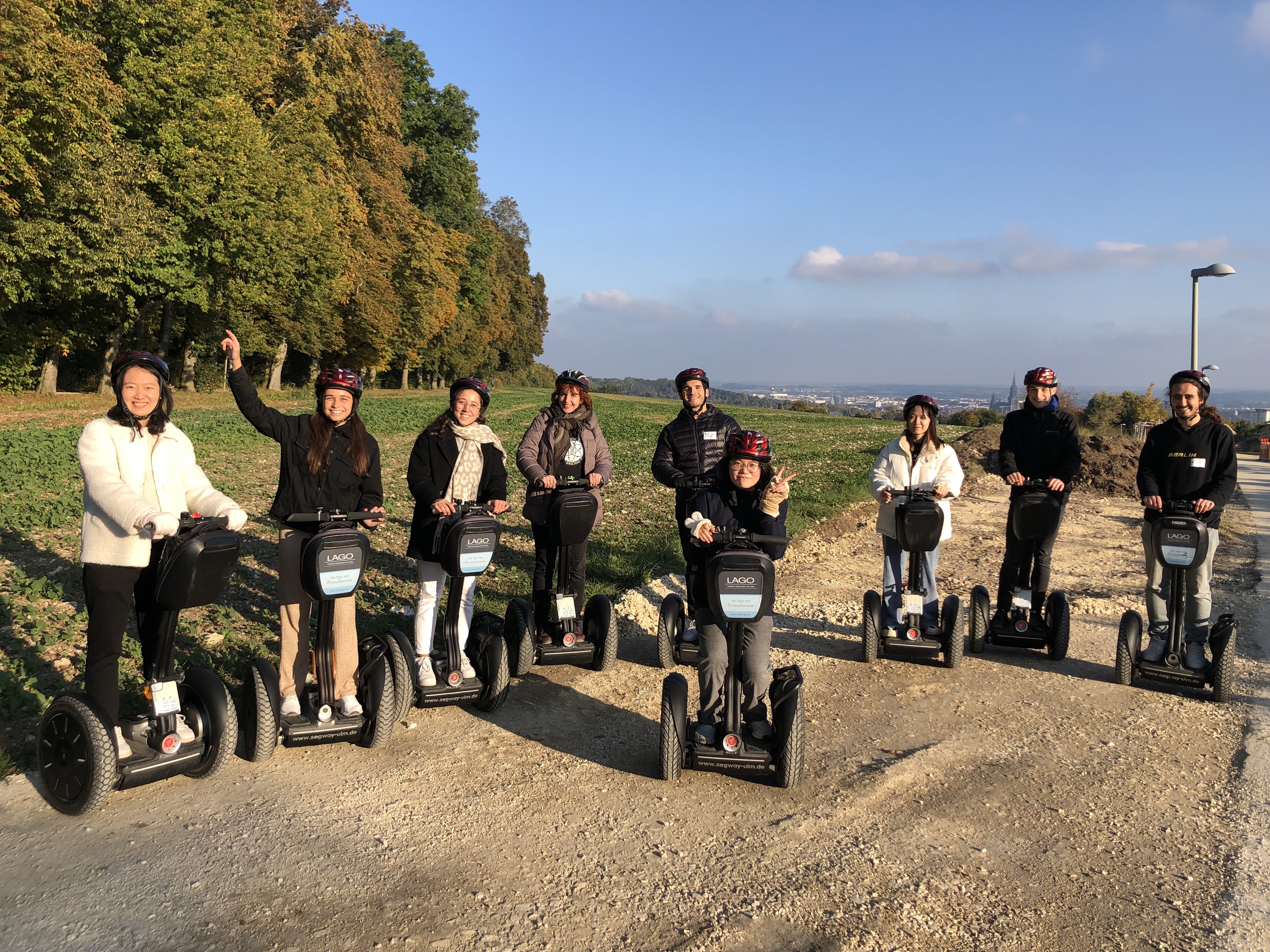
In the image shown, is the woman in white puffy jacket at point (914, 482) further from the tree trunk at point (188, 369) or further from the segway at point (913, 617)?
the tree trunk at point (188, 369)

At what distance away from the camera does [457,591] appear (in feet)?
18.1

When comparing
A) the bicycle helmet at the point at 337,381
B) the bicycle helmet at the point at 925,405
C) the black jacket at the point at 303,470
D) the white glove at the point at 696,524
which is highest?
the bicycle helmet at the point at 337,381

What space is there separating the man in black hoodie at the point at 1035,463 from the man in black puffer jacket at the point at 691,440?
2271 mm

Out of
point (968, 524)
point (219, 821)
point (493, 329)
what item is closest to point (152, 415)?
point (219, 821)

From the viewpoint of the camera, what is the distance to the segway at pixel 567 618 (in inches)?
245

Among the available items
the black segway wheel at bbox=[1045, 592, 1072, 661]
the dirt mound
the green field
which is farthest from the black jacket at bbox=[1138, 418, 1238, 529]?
the dirt mound

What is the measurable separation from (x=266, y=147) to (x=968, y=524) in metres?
22.8

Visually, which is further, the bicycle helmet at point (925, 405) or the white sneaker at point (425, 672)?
the bicycle helmet at point (925, 405)

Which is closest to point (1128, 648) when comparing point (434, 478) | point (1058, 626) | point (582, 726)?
point (1058, 626)

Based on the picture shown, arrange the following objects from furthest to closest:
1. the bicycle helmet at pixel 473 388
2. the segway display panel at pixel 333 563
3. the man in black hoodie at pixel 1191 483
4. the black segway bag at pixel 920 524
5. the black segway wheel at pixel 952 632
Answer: the black segway wheel at pixel 952 632 < the black segway bag at pixel 920 524 < the man in black hoodie at pixel 1191 483 < the bicycle helmet at pixel 473 388 < the segway display panel at pixel 333 563

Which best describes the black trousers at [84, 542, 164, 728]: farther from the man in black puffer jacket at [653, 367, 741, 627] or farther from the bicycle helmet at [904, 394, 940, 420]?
the bicycle helmet at [904, 394, 940, 420]

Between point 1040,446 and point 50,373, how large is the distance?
30106 millimetres

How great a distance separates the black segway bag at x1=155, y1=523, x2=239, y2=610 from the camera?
4.12 meters

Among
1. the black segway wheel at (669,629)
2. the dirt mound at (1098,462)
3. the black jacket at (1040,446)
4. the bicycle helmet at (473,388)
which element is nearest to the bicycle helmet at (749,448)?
the bicycle helmet at (473,388)
